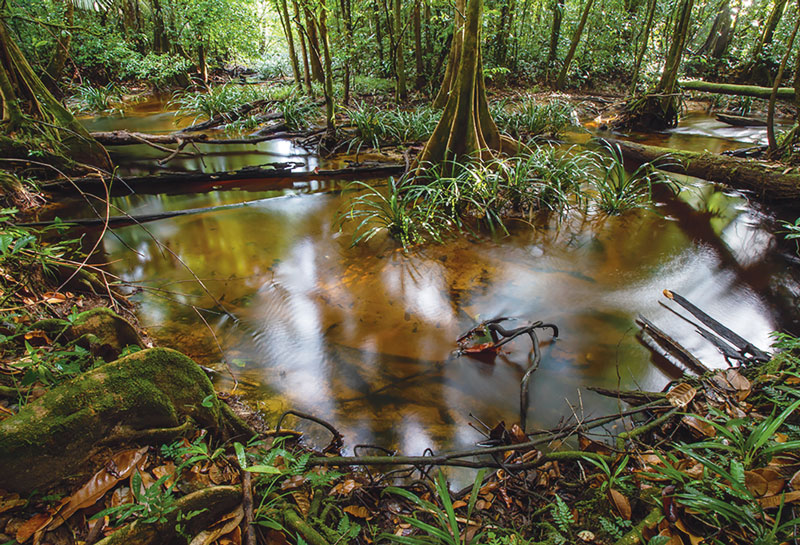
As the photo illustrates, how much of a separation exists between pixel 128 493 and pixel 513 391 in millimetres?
2194

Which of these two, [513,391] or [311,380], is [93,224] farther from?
[513,391]

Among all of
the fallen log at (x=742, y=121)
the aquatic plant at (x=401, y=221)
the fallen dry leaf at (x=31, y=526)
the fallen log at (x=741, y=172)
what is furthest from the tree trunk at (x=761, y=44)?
the fallen dry leaf at (x=31, y=526)

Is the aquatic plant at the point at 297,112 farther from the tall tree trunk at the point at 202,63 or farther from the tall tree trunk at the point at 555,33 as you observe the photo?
the tall tree trunk at the point at 555,33

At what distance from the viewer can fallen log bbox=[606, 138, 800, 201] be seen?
4.78m

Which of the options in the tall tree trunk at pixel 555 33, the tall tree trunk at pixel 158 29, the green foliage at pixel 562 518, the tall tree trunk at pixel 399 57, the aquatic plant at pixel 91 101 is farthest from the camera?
the tall tree trunk at pixel 158 29

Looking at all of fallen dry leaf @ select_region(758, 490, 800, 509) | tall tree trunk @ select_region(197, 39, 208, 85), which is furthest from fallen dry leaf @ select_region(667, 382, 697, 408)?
tall tree trunk @ select_region(197, 39, 208, 85)

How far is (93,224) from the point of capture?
4.48 metres

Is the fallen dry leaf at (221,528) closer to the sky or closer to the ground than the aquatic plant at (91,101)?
closer to the ground

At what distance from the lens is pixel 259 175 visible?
250 inches

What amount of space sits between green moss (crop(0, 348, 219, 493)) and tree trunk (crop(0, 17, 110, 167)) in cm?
502

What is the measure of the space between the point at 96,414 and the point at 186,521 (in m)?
0.54

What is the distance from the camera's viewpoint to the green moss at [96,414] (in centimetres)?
119

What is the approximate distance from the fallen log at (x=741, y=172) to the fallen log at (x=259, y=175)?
14.9 ft

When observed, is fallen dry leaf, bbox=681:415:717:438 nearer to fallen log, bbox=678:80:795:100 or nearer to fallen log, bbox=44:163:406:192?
fallen log, bbox=44:163:406:192
